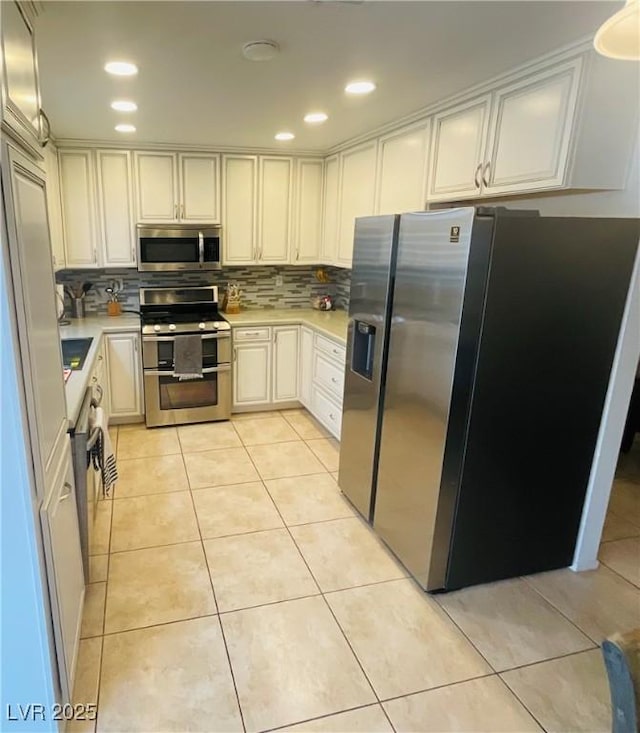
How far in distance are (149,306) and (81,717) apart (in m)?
3.21

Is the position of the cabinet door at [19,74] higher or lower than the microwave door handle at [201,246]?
higher

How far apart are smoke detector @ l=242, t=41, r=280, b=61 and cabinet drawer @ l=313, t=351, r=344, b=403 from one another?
209cm

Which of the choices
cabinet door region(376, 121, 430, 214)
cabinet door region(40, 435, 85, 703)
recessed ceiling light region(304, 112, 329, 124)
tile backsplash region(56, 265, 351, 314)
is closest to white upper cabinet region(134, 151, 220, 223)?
tile backsplash region(56, 265, 351, 314)

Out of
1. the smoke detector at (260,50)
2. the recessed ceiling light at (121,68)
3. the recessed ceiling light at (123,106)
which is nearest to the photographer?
the smoke detector at (260,50)

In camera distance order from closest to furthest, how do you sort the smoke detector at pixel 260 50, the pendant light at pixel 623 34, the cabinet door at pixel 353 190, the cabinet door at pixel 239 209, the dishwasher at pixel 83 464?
the pendant light at pixel 623 34 < the smoke detector at pixel 260 50 < the dishwasher at pixel 83 464 < the cabinet door at pixel 353 190 < the cabinet door at pixel 239 209

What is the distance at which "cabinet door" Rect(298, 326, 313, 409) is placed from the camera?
4261 mm

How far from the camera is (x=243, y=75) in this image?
2271 millimetres

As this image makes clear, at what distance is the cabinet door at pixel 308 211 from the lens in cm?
436

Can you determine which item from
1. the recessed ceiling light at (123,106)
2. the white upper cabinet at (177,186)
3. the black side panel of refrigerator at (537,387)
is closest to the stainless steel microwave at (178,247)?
the white upper cabinet at (177,186)

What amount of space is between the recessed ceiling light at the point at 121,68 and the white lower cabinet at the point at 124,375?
205cm

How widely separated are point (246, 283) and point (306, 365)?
1.06 meters

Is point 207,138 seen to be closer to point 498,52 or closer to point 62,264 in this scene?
point 62,264

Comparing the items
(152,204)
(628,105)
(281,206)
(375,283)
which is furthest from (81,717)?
(281,206)

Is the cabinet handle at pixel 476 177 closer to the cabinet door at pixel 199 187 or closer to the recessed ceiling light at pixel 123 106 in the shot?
the recessed ceiling light at pixel 123 106
